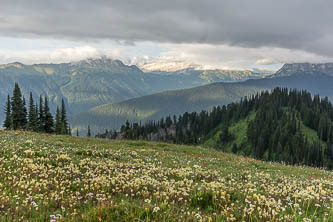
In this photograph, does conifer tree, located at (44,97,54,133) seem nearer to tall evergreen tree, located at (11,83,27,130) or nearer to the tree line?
the tree line

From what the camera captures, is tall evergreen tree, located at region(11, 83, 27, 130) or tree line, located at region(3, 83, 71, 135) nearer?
tall evergreen tree, located at region(11, 83, 27, 130)

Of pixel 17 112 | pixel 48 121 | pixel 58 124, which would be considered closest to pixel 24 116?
pixel 17 112

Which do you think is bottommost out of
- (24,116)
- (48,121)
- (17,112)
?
(48,121)

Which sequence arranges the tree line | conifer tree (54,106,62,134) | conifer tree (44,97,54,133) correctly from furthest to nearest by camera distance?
conifer tree (54,106,62,134), conifer tree (44,97,54,133), the tree line

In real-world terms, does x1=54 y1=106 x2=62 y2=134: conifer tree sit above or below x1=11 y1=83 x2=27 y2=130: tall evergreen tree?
below

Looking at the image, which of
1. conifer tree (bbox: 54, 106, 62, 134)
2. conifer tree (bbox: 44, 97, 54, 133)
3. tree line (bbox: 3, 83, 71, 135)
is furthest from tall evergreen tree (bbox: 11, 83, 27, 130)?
conifer tree (bbox: 54, 106, 62, 134)

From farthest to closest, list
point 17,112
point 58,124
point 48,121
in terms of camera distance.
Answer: point 58,124 → point 48,121 → point 17,112

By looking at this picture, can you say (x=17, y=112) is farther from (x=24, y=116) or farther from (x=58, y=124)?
(x=58, y=124)

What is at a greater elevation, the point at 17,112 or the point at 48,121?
the point at 17,112

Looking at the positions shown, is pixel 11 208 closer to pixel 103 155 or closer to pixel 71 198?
pixel 71 198

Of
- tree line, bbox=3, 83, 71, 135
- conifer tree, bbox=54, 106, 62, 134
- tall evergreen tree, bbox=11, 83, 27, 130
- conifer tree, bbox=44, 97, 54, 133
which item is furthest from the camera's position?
conifer tree, bbox=54, 106, 62, 134

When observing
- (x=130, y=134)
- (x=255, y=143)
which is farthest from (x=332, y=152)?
(x=130, y=134)

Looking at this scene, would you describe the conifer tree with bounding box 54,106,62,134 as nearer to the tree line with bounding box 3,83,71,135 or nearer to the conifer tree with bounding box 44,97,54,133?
the tree line with bounding box 3,83,71,135

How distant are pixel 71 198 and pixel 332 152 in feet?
659
